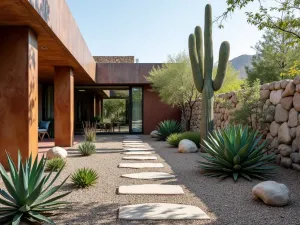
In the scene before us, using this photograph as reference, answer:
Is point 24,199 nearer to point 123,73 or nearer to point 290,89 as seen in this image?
point 290,89

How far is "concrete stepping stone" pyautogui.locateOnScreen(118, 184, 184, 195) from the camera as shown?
5.12 m

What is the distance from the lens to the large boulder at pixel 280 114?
7374 millimetres

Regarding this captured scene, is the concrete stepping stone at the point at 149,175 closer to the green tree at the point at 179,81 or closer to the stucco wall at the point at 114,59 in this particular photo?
the green tree at the point at 179,81

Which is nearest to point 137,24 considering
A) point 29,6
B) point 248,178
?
point 29,6

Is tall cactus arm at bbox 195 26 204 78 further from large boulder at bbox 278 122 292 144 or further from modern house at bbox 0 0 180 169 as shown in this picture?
modern house at bbox 0 0 180 169

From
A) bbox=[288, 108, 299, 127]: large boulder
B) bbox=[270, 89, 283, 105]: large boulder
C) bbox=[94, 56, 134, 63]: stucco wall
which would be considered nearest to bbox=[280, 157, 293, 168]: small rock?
bbox=[288, 108, 299, 127]: large boulder

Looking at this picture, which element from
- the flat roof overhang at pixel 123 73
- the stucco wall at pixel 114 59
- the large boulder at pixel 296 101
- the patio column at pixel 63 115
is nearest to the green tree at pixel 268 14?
the large boulder at pixel 296 101

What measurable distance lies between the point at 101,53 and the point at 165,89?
11.7 meters

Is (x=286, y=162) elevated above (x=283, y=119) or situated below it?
below

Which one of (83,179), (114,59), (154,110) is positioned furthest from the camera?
(114,59)

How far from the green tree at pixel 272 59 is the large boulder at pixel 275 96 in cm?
1524

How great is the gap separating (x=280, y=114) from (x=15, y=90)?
5795 mm

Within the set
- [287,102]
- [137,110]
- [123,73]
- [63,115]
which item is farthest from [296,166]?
[137,110]

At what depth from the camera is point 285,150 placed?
7.16m
